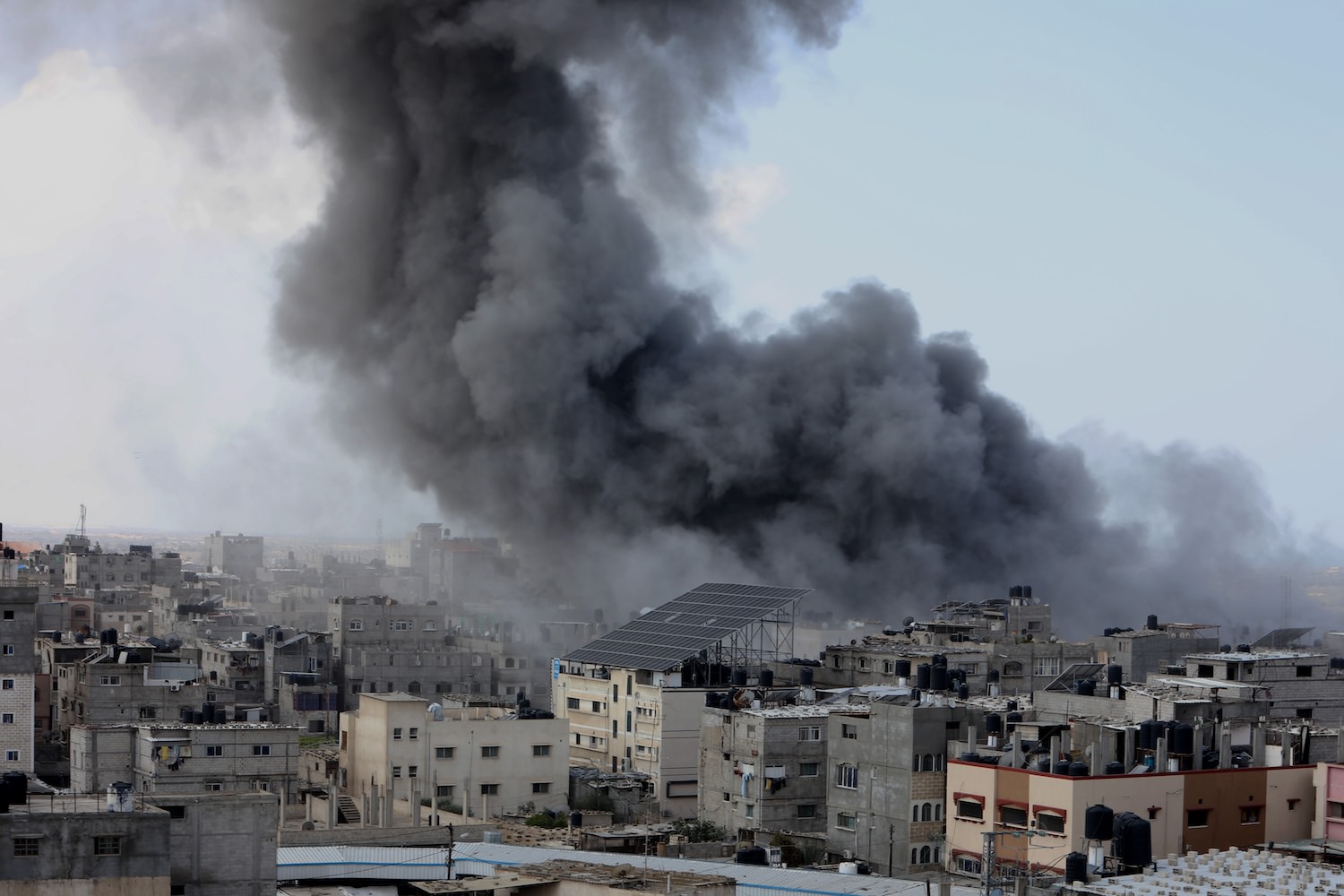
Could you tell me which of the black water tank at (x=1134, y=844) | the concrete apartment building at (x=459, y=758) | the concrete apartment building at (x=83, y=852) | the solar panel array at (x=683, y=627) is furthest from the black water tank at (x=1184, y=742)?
the concrete apartment building at (x=83, y=852)

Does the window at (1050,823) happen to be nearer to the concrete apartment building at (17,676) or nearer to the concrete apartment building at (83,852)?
the concrete apartment building at (83,852)

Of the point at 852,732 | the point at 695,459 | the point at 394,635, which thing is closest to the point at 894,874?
the point at 852,732

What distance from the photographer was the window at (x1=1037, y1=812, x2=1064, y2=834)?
27467 mm

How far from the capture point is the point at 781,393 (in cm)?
6944

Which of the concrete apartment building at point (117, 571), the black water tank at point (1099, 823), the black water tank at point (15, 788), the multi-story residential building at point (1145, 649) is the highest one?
the concrete apartment building at point (117, 571)

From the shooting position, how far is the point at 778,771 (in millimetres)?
34062

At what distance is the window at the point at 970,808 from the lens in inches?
1153

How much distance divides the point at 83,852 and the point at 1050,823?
12.4 m

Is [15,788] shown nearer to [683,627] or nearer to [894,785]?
[894,785]

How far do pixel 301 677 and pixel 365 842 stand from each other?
868 inches

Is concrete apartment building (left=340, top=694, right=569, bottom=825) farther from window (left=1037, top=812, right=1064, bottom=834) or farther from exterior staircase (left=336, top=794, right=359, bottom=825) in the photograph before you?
window (left=1037, top=812, right=1064, bottom=834)

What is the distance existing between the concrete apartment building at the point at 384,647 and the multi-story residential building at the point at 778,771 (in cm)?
1717

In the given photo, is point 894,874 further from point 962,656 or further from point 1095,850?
point 962,656

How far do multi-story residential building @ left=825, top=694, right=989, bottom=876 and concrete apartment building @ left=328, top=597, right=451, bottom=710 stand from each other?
63.7ft
